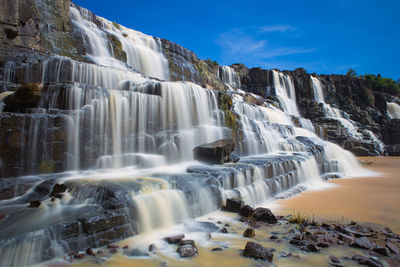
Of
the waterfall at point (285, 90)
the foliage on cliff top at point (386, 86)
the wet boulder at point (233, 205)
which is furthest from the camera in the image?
the foliage on cliff top at point (386, 86)

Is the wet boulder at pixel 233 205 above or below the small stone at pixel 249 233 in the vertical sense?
above

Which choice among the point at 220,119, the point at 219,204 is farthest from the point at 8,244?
the point at 220,119

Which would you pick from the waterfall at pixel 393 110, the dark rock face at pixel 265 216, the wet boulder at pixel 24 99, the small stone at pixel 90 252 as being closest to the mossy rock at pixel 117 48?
the wet boulder at pixel 24 99

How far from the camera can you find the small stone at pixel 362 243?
395 centimetres

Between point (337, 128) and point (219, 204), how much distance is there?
25.3 metres

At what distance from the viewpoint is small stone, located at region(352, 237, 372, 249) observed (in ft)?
13.0

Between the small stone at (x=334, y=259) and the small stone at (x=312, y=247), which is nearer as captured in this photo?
the small stone at (x=334, y=259)

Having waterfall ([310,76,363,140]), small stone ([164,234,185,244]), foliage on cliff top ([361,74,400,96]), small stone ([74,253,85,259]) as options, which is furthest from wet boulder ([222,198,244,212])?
foliage on cliff top ([361,74,400,96])

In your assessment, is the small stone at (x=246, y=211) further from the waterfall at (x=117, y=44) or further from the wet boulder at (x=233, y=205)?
the waterfall at (x=117, y=44)

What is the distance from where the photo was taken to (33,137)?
634cm

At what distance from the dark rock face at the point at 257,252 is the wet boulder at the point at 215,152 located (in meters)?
4.92

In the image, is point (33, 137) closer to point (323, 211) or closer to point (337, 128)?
point (323, 211)

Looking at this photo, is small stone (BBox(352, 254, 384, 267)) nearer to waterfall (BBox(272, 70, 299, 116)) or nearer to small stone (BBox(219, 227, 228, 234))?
small stone (BBox(219, 227, 228, 234))

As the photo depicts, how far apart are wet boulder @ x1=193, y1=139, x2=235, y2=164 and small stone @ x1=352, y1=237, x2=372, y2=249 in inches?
196
